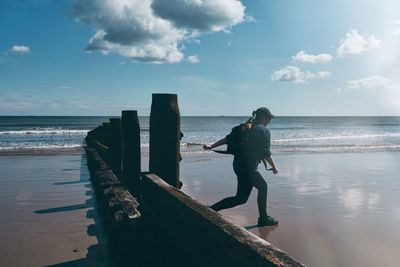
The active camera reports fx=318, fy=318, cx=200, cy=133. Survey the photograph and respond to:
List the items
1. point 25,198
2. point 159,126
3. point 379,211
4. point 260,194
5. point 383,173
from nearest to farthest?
point 159,126, point 260,194, point 379,211, point 25,198, point 383,173

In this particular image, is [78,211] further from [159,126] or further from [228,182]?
[228,182]

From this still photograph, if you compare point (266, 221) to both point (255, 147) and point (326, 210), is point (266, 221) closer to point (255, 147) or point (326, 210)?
point (255, 147)

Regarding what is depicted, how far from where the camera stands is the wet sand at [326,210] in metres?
4.04

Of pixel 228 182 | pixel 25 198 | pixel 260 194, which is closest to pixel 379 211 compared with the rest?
pixel 260 194

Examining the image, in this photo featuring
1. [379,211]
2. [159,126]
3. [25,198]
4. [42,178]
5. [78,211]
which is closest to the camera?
[159,126]

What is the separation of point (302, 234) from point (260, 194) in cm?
91

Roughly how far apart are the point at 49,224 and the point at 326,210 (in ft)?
15.3

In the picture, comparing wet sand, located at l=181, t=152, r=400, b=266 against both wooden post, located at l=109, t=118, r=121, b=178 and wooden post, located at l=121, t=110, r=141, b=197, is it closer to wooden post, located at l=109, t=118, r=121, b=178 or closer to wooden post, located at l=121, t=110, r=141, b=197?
wooden post, located at l=121, t=110, r=141, b=197

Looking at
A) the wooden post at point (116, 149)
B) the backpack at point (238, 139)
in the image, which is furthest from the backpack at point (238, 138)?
the wooden post at point (116, 149)

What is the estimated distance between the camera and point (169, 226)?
2.76 meters

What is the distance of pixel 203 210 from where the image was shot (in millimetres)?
2352

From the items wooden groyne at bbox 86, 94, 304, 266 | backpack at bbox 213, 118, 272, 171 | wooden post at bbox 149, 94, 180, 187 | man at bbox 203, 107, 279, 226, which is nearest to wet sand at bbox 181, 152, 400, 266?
man at bbox 203, 107, 279, 226

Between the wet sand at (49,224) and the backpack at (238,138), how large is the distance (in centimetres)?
195

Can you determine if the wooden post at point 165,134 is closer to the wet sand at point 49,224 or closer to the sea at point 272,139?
the sea at point 272,139
